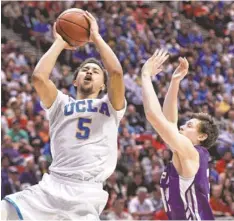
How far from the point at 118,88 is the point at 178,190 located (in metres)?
0.80

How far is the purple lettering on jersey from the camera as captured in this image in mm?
4473

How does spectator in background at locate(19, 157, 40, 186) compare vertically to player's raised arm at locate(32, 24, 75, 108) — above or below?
below

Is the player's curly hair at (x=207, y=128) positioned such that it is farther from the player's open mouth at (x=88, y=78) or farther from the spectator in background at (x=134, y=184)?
the spectator in background at (x=134, y=184)

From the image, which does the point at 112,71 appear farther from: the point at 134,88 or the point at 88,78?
the point at 134,88

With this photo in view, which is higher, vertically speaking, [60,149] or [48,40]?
[48,40]

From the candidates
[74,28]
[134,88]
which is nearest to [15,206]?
[74,28]

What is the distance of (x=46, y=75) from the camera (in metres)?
4.64

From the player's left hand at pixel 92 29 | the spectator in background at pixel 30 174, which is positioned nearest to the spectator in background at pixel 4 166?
the spectator in background at pixel 30 174

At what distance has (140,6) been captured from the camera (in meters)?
15.5

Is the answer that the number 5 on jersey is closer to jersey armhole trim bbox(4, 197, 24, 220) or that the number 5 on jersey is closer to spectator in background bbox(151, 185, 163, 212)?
jersey armhole trim bbox(4, 197, 24, 220)

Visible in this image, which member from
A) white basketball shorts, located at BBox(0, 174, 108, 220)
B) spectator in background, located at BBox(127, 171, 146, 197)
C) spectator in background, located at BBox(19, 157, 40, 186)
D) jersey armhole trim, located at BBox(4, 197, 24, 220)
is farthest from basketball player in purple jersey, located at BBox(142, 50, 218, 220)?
spectator in background, located at BBox(127, 171, 146, 197)

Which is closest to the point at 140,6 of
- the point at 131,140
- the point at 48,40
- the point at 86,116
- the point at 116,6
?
the point at 116,6

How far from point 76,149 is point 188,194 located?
82 centimetres

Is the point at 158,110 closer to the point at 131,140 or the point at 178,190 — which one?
the point at 178,190
